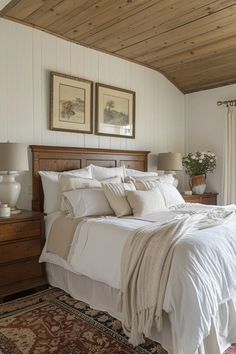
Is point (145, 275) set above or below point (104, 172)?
below

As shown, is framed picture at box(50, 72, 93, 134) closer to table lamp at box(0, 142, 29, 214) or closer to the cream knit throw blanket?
table lamp at box(0, 142, 29, 214)

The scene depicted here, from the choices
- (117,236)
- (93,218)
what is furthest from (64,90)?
(117,236)

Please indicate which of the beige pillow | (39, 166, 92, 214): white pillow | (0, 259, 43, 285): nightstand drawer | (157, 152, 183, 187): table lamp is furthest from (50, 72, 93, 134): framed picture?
(0, 259, 43, 285): nightstand drawer

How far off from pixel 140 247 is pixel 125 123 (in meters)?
2.67

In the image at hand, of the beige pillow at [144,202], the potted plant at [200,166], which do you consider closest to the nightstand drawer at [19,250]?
the beige pillow at [144,202]

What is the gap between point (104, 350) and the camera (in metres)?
2.06

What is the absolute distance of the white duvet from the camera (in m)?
1.74

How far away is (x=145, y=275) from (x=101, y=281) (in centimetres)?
54

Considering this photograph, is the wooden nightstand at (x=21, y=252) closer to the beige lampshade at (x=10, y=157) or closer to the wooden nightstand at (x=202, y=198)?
the beige lampshade at (x=10, y=157)

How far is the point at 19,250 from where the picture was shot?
2881 mm

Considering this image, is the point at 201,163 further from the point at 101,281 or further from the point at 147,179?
the point at 101,281

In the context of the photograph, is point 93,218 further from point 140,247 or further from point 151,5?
point 151,5

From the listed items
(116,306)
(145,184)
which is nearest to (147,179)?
(145,184)

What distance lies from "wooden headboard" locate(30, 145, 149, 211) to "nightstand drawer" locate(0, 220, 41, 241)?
1.74 feet
